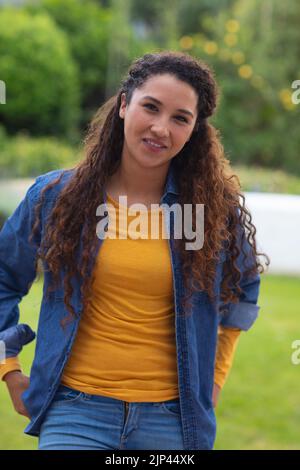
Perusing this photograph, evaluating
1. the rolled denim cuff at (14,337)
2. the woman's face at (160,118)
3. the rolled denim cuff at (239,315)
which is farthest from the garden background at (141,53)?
the woman's face at (160,118)

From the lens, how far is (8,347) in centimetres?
212

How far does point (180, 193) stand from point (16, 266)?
0.46 metres

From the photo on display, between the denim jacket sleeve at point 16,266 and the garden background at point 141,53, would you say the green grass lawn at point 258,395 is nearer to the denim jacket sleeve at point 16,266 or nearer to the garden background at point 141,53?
the denim jacket sleeve at point 16,266

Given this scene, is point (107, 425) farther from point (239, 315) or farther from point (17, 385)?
point (239, 315)

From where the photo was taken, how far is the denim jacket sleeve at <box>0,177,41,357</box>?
2.10 m

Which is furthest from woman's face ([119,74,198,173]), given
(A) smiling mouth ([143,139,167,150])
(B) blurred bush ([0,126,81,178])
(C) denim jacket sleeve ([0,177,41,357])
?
(B) blurred bush ([0,126,81,178])

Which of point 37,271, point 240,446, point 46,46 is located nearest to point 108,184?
point 37,271

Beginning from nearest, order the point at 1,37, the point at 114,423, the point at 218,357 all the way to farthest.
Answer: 1. the point at 114,423
2. the point at 218,357
3. the point at 1,37

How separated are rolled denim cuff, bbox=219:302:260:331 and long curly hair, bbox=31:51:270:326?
8 cm

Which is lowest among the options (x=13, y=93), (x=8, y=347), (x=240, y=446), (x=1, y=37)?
(x=240, y=446)

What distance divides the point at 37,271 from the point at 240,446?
6.54ft

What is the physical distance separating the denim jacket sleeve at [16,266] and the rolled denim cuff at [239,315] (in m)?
0.54

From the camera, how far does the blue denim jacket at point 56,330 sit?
1.98 meters

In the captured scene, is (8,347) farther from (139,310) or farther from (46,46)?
(46,46)
